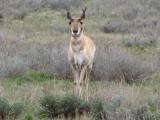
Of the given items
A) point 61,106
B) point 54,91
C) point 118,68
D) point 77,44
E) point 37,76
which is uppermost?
point 77,44

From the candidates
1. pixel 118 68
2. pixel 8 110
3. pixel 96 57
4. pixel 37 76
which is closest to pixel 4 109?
pixel 8 110

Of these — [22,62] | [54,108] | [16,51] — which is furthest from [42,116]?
[16,51]

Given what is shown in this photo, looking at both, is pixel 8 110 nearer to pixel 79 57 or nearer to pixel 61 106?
pixel 61 106

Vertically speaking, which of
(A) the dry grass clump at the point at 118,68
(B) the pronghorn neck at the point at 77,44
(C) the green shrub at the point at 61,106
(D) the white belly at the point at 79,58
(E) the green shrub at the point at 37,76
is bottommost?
(E) the green shrub at the point at 37,76

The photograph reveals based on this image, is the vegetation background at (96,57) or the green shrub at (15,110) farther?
the vegetation background at (96,57)

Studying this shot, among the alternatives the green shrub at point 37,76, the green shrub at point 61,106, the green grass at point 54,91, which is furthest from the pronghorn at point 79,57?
the green shrub at point 37,76

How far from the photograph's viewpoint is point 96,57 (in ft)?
43.6

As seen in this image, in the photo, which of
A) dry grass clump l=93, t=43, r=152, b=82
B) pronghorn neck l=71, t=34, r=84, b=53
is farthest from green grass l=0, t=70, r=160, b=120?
pronghorn neck l=71, t=34, r=84, b=53

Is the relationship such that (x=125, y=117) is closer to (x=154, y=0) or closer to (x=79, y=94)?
(x=79, y=94)

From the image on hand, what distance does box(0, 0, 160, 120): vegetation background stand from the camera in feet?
30.6

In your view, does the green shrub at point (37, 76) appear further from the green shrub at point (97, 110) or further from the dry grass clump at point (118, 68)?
the green shrub at point (97, 110)

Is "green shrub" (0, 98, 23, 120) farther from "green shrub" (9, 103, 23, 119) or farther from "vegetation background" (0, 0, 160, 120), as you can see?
"vegetation background" (0, 0, 160, 120)

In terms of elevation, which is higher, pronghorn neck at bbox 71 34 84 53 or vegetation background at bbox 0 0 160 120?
pronghorn neck at bbox 71 34 84 53

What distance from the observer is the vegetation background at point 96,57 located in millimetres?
9312
